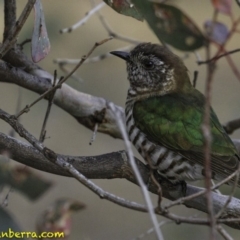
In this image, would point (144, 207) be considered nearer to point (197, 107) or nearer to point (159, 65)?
point (197, 107)

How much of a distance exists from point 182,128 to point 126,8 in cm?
111

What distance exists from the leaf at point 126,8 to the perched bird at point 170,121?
0.83m

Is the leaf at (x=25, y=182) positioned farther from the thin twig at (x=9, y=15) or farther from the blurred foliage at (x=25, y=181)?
the thin twig at (x=9, y=15)

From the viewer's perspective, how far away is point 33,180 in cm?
245

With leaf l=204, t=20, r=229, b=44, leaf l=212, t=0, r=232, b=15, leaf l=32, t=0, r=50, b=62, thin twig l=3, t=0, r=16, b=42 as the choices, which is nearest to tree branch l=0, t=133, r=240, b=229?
leaf l=32, t=0, r=50, b=62

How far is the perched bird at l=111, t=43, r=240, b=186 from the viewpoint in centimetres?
358

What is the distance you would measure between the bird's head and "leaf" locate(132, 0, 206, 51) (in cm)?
147

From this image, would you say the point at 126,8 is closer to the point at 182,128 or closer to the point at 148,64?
the point at 182,128

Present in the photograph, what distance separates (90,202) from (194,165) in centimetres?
388

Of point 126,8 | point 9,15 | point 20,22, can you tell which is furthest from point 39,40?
point 9,15

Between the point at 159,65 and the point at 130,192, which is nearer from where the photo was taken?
the point at 159,65

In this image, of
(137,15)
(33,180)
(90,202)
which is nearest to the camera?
(33,180)

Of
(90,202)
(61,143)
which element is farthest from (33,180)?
(61,143)

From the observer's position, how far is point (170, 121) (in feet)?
12.3
